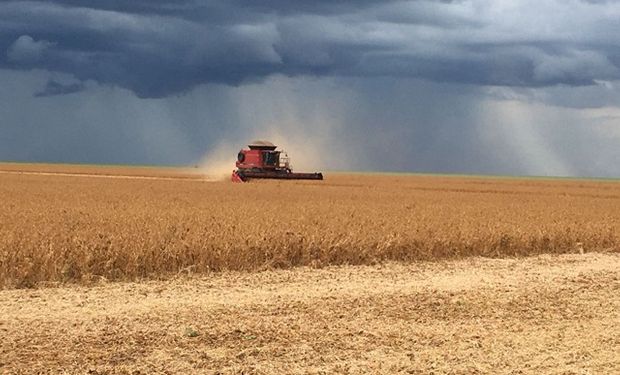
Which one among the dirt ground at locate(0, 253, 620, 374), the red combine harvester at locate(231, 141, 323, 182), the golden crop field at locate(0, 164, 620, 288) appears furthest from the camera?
the red combine harvester at locate(231, 141, 323, 182)

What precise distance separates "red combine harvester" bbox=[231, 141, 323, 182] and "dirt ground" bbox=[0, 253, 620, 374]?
45.6 m

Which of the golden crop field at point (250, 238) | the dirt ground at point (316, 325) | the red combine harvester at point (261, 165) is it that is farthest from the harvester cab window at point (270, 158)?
the dirt ground at point (316, 325)

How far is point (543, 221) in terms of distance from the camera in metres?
24.9

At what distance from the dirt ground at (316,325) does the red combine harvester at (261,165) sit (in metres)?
45.6

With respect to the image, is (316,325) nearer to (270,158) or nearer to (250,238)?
(250,238)

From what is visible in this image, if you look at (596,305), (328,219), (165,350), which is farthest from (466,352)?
(328,219)

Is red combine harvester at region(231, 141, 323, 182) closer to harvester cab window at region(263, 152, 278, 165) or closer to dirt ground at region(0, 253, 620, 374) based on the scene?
harvester cab window at region(263, 152, 278, 165)

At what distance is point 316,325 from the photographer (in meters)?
11.1

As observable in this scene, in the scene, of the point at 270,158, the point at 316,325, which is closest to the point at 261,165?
the point at 270,158

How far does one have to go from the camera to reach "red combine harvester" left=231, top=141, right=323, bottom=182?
61719mm

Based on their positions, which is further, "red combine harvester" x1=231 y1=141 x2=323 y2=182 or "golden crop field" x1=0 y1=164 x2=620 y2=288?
"red combine harvester" x1=231 y1=141 x2=323 y2=182

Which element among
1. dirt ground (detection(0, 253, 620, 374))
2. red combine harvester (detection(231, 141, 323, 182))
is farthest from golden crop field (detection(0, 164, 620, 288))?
red combine harvester (detection(231, 141, 323, 182))

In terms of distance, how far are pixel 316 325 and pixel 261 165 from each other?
5117cm

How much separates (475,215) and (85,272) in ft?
50.7
